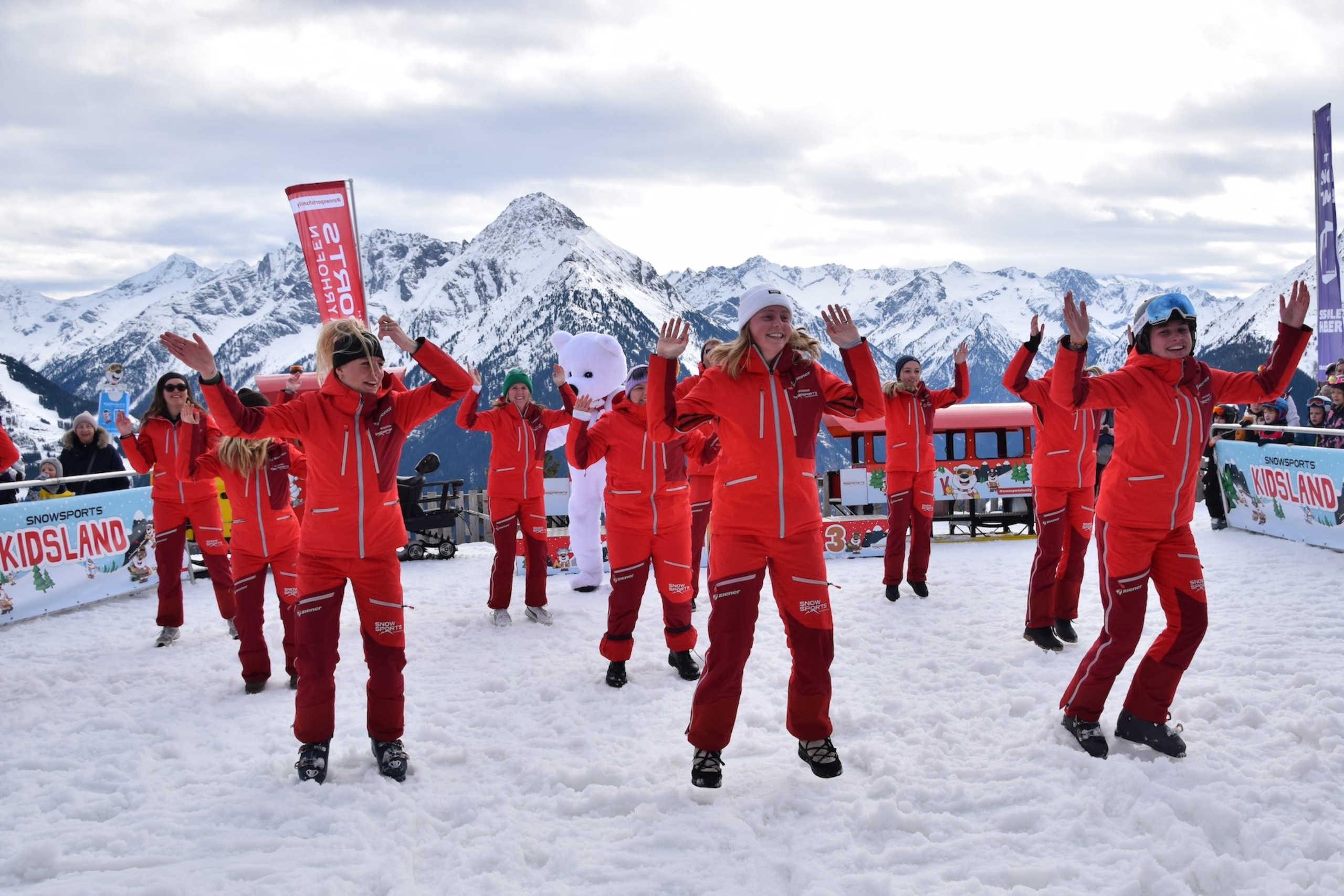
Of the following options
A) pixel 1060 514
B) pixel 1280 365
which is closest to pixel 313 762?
pixel 1280 365

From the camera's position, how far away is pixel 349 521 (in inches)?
157

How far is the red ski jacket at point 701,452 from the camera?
4043 mm

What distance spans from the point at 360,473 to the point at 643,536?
6.89 ft

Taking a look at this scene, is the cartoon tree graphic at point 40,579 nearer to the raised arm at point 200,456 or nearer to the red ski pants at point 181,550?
the red ski pants at point 181,550

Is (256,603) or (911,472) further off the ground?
(911,472)

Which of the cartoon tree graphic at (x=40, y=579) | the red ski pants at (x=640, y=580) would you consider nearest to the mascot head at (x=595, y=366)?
the red ski pants at (x=640, y=580)

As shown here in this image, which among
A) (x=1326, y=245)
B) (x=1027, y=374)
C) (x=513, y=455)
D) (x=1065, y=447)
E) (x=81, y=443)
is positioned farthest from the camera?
(x=1326, y=245)

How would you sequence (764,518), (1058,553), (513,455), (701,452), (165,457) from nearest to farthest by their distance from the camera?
(764,518) → (1058,553) → (701,452) → (165,457) → (513,455)

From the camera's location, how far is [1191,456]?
13.1 ft

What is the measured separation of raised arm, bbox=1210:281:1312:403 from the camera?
4.03m

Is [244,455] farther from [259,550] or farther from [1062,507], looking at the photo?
[1062,507]

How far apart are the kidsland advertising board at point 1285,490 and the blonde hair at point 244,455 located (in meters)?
10.3

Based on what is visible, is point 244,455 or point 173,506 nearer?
point 244,455

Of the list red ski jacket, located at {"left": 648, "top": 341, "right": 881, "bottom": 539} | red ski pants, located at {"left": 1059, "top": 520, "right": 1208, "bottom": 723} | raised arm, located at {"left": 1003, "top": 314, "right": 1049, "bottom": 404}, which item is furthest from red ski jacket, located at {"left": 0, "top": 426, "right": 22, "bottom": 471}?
red ski pants, located at {"left": 1059, "top": 520, "right": 1208, "bottom": 723}
